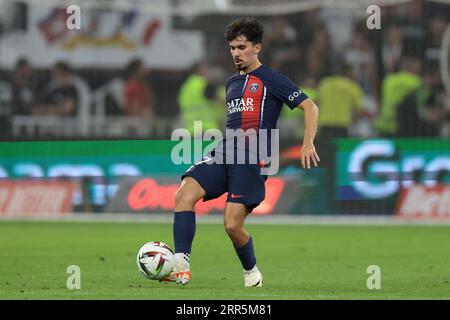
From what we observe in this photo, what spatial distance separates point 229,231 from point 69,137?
30.7 feet

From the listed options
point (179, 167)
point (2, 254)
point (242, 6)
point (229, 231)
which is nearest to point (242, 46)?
point (229, 231)

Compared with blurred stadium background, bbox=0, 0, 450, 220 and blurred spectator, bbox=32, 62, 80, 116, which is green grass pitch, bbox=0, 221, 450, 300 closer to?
blurred stadium background, bbox=0, 0, 450, 220

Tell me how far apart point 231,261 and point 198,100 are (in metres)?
7.09

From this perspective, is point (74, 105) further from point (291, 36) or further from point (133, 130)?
point (291, 36)

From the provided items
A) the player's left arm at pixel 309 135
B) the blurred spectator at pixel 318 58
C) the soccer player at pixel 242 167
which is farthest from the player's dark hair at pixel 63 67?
the player's left arm at pixel 309 135

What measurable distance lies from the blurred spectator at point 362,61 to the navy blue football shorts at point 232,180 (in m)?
9.65

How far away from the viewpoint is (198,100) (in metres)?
19.8

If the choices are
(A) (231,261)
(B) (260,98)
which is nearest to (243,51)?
(B) (260,98)

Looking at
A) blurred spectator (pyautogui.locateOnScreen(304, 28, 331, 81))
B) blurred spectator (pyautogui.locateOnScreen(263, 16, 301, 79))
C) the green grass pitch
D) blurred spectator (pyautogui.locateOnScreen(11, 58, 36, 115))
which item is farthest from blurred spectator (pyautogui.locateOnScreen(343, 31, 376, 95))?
blurred spectator (pyautogui.locateOnScreen(11, 58, 36, 115))

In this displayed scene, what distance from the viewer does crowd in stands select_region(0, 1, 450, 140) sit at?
63.8 feet

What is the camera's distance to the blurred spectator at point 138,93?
19.9m

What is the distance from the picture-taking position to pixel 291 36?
19.9 m

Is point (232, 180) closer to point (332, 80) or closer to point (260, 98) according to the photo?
point (260, 98)

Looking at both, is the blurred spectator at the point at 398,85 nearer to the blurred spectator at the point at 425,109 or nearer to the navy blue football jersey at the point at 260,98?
the blurred spectator at the point at 425,109
